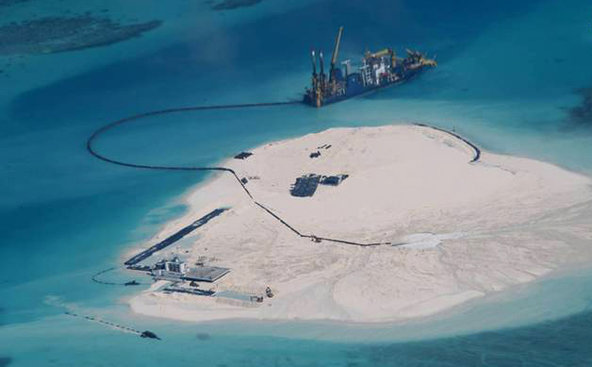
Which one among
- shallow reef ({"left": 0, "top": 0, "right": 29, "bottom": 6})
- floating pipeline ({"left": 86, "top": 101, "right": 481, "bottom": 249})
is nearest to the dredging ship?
floating pipeline ({"left": 86, "top": 101, "right": 481, "bottom": 249})

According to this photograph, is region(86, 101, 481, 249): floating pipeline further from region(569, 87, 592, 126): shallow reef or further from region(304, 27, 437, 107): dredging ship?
region(569, 87, 592, 126): shallow reef

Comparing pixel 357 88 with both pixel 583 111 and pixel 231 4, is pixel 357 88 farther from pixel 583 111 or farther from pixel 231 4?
pixel 231 4

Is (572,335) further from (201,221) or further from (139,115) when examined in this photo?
(139,115)

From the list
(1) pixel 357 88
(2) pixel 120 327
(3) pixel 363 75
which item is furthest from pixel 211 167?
(2) pixel 120 327

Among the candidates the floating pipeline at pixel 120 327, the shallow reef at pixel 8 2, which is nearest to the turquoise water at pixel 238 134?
the floating pipeline at pixel 120 327

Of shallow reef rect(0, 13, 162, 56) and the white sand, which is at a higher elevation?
shallow reef rect(0, 13, 162, 56)

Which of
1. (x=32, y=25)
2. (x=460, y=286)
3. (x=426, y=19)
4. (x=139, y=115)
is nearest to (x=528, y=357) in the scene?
(x=460, y=286)

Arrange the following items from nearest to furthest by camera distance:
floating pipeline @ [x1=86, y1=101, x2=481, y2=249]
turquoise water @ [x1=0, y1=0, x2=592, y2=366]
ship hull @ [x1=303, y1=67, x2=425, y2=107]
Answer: turquoise water @ [x1=0, y1=0, x2=592, y2=366]
floating pipeline @ [x1=86, y1=101, x2=481, y2=249]
ship hull @ [x1=303, y1=67, x2=425, y2=107]
